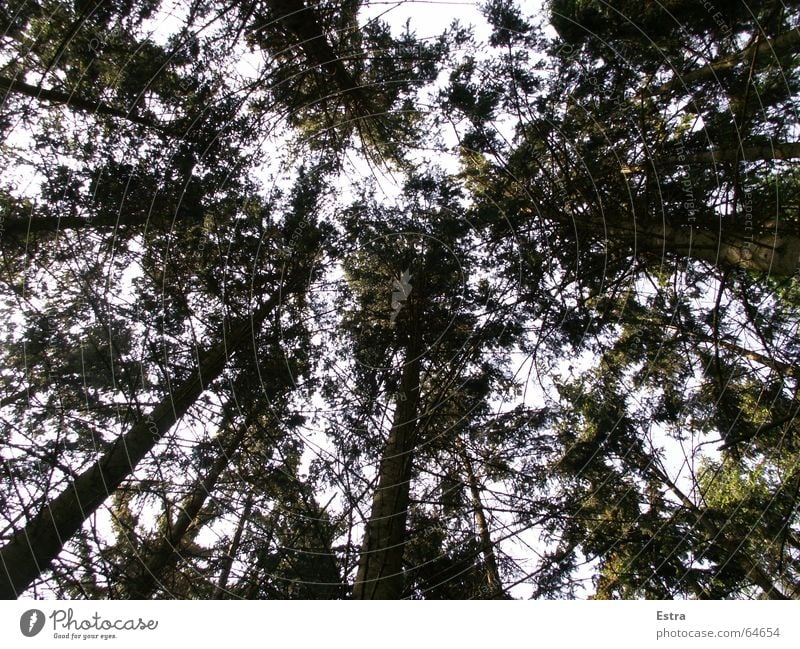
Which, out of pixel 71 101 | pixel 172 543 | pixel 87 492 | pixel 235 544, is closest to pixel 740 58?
pixel 71 101

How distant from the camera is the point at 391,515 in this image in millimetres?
4723

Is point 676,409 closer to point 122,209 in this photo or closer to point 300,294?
point 300,294

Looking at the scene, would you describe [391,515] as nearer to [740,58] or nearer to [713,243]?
[713,243]

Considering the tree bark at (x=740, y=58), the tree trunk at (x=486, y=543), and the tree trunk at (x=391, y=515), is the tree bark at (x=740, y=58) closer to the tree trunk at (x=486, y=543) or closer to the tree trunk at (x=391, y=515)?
the tree trunk at (x=391, y=515)

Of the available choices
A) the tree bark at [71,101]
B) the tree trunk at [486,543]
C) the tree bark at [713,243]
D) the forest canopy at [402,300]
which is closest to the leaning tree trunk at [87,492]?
the forest canopy at [402,300]

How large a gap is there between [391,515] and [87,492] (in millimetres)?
3117

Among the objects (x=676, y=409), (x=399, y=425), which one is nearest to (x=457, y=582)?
(x=399, y=425)

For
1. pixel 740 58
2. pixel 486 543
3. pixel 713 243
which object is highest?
pixel 740 58

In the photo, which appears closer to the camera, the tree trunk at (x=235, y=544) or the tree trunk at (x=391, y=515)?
the tree trunk at (x=391, y=515)

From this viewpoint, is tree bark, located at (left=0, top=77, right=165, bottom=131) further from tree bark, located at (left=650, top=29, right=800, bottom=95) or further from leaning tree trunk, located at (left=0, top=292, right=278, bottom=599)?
tree bark, located at (left=650, top=29, right=800, bottom=95)

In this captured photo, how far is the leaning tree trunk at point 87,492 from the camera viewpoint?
12.8ft

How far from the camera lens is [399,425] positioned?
577 centimetres

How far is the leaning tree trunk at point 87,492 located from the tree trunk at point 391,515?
2519 mm
